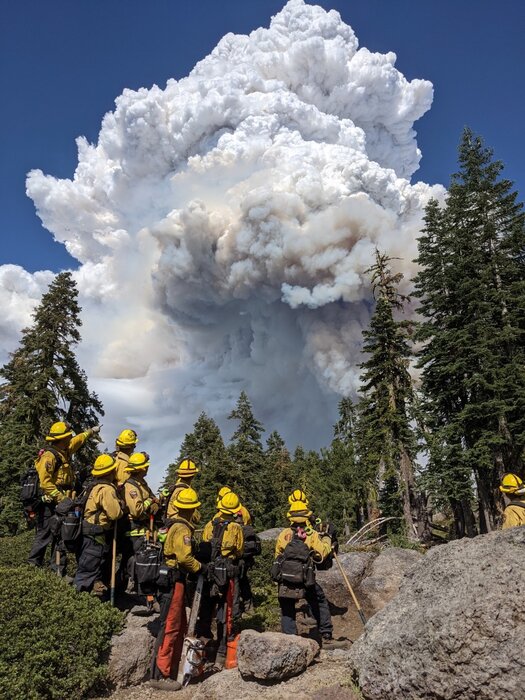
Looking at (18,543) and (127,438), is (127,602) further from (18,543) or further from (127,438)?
(18,543)

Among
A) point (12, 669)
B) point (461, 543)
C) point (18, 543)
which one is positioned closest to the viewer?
point (12, 669)

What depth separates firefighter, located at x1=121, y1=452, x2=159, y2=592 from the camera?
6770 mm

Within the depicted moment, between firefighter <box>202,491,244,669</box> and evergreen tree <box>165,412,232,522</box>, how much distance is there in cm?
2481

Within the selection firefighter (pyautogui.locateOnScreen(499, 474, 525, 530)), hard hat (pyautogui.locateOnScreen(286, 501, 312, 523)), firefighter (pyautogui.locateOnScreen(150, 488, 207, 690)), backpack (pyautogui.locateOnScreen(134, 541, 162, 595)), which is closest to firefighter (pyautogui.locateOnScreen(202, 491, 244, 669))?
firefighter (pyautogui.locateOnScreen(150, 488, 207, 690))

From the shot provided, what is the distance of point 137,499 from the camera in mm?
6812

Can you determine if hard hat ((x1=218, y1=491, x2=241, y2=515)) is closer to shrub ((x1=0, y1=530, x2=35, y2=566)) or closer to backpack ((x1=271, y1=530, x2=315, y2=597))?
backpack ((x1=271, y1=530, x2=315, y2=597))

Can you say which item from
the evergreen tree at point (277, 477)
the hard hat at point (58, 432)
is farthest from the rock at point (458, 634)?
the evergreen tree at point (277, 477)

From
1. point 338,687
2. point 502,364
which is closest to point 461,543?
point 338,687

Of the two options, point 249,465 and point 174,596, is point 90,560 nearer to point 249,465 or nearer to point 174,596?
point 174,596

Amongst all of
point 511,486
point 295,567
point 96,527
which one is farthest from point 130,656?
point 511,486

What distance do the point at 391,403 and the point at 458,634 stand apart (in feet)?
65.3

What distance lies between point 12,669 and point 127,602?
10.1ft

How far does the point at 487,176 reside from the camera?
23.9m

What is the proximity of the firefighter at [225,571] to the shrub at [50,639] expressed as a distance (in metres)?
1.44
